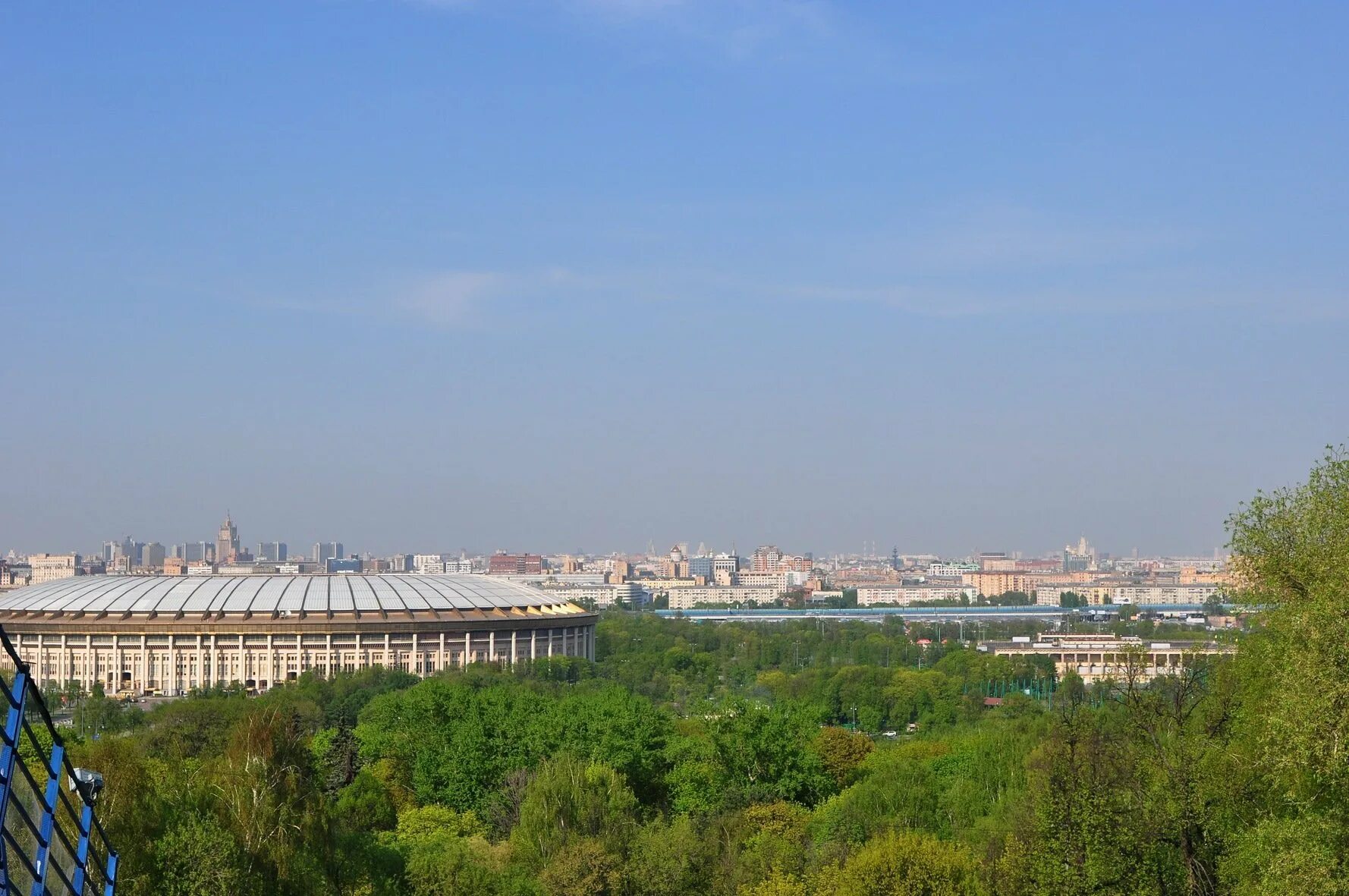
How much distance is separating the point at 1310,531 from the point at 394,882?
13125 millimetres

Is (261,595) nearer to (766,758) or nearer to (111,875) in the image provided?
(766,758)

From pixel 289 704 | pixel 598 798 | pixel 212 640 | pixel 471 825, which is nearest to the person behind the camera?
pixel 598 798

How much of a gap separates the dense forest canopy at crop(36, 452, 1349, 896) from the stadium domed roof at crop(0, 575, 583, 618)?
93.8ft


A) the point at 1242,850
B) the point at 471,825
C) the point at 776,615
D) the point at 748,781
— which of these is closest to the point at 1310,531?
the point at 1242,850

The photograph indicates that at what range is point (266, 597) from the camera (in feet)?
244

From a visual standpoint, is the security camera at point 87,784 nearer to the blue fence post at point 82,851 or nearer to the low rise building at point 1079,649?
the blue fence post at point 82,851

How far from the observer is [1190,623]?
123 meters

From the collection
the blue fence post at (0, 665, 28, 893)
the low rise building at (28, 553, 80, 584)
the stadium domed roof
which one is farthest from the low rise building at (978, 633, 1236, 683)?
the low rise building at (28, 553, 80, 584)

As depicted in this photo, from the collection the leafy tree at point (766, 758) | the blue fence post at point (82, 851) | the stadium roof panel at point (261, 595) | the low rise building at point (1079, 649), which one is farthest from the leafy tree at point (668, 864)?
the stadium roof panel at point (261, 595)

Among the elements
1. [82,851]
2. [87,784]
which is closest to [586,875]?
[87,784]

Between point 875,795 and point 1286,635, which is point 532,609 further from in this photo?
point 1286,635

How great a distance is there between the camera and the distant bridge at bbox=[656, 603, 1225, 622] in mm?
150250

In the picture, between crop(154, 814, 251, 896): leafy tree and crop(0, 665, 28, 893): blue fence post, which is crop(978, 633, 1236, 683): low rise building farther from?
crop(0, 665, 28, 893): blue fence post

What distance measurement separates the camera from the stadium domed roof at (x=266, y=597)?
72375 millimetres
